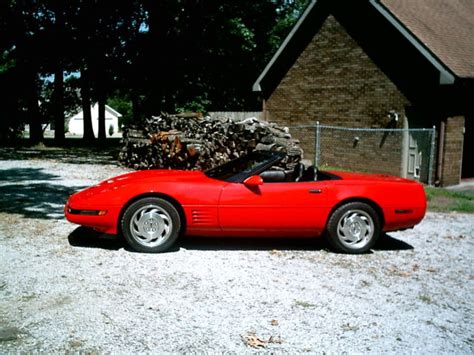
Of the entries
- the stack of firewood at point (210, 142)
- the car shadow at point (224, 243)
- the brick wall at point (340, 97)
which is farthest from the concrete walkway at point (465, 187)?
the car shadow at point (224, 243)

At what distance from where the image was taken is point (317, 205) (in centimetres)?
606

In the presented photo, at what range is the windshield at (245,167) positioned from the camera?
612cm

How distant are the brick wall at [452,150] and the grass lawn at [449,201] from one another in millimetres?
1054

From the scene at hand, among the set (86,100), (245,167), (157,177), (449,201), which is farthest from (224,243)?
(86,100)

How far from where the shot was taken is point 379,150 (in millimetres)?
14836

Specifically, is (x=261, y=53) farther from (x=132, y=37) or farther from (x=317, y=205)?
(x=317, y=205)

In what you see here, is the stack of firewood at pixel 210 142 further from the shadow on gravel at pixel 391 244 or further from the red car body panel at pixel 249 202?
the red car body panel at pixel 249 202

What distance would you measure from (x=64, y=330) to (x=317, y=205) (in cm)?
340

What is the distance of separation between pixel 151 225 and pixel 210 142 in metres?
7.03

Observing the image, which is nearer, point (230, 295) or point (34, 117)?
point (230, 295)

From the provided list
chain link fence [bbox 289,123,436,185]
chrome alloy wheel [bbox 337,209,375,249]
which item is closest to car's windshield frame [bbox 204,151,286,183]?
chrome alloy wheel [bbox 337,209,375,249]

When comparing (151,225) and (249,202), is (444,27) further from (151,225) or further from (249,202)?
(151,225)

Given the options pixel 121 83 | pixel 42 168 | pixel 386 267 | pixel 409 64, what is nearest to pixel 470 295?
pixel 386 267

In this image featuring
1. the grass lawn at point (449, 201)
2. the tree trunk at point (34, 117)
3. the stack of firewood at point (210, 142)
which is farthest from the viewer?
the tree trunk at point (34, 117)
